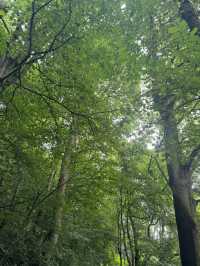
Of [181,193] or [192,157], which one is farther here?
[181,193]

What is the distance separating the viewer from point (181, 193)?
6.75 meters

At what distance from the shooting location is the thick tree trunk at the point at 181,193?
596 centimetres

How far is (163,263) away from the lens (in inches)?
402

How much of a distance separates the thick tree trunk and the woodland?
0.02 metres

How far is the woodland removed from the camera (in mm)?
4332

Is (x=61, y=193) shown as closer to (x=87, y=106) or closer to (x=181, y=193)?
(x=87, y=106)

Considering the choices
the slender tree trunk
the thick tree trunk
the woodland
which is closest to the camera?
the woodland

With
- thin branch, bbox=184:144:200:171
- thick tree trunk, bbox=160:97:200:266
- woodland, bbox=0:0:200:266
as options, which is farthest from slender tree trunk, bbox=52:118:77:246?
thin branch, bbox=184:144:200:171

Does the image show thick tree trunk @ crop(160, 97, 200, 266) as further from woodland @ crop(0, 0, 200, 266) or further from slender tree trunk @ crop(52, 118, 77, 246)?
slender tree trunk @ crop(52, 118, 77, 246)

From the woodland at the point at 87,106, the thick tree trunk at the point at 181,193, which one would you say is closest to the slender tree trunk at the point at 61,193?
the woodland at the point at 87,106

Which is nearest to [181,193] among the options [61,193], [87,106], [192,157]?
[192,157]

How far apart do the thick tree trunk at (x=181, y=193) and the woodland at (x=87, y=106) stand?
21mm

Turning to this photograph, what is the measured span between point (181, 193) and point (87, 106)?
3.29 metres

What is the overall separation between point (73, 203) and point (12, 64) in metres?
5.46
